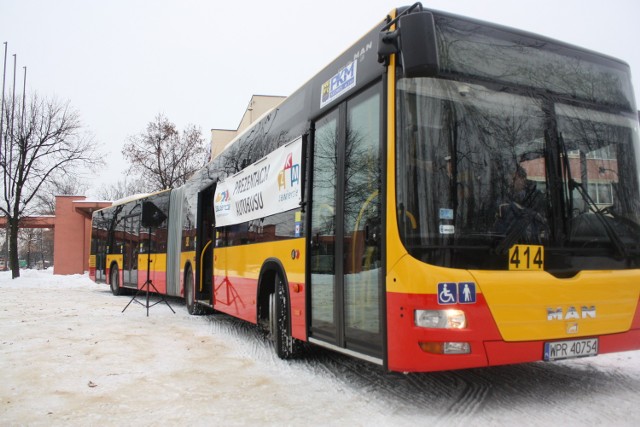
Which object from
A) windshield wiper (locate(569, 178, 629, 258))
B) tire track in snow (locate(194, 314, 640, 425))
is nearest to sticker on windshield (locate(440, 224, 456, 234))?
windshield wiper (locate(569, 178, 629, 258))

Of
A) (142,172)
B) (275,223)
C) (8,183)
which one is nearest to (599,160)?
(275,223)

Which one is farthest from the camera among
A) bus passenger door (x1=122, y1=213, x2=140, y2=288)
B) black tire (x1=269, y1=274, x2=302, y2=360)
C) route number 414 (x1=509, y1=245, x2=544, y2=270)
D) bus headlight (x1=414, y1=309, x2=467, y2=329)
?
bus passenger door (x1=122, y1=213, x2=140, y2=288)

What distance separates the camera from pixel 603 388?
502 centimetres

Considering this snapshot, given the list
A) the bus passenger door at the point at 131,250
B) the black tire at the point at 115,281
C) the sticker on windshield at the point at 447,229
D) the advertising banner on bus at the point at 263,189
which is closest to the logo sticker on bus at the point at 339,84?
the advertising banner on bus at the point at 263,189

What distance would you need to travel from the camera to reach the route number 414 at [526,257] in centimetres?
422

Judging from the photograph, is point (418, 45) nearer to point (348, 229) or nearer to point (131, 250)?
point (348, 229)

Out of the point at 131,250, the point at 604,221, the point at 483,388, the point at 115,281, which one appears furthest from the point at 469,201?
the point at 115,281

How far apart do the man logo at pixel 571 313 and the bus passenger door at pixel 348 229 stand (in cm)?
134

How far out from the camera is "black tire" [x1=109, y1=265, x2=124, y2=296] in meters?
18.0

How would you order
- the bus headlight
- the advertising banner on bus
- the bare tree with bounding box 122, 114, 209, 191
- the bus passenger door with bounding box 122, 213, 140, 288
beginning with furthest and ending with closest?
the bare tree with bounding box 122, 114, 209, 191, the bus passenger door with bounding box 122, 213, 140, 288, the advertising banner on bus, the bus headlight

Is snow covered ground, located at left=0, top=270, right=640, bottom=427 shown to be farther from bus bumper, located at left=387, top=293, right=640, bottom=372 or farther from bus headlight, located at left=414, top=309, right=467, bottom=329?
bus headlight, located at left=414, top=309, right=467, bottom=329

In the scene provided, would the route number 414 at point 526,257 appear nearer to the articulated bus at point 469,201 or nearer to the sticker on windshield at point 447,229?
the articulated bus at point 469,201

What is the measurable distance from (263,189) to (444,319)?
12.7ft

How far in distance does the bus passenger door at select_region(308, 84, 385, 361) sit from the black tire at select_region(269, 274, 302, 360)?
876 mm
